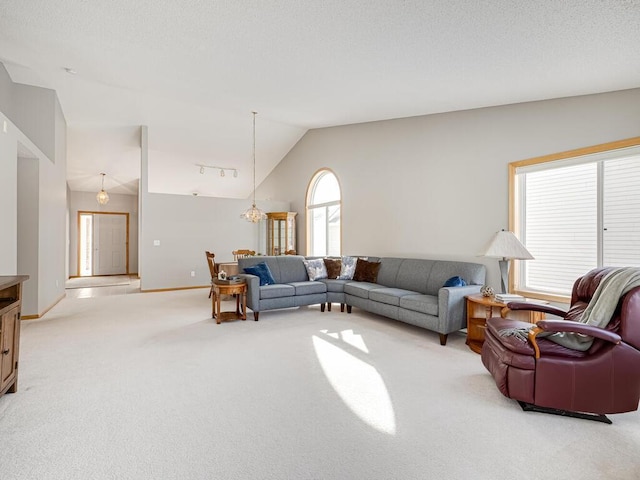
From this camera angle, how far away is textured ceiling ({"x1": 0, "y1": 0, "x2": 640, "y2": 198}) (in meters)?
2.50

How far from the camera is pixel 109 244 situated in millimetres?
10906

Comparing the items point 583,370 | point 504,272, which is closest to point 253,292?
point 504,272

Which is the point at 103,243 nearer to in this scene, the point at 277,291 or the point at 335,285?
the point at 277,291

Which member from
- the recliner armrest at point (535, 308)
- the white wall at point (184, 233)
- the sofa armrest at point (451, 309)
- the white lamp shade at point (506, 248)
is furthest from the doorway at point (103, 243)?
the recliner armrest at point (535, 308)

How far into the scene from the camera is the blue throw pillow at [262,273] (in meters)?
5.20

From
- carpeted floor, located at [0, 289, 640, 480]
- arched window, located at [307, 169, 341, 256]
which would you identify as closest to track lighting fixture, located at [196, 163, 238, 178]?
arched window, located at [307, 169, 341, 256]

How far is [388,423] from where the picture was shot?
2.18 m

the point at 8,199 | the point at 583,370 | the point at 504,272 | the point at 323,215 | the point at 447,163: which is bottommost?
the point at 583,370

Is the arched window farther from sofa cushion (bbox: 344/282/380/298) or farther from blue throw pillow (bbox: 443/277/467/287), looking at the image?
blue throw pillow (bbox: 443/277/467/287)

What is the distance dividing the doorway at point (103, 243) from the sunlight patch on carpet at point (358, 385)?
9.84 metres

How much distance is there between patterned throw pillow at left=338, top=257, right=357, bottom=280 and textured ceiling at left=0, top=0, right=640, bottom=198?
8.14 ft

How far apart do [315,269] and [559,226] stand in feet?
11.6

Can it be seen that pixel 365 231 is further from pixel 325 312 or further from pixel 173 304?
pixel 173 304

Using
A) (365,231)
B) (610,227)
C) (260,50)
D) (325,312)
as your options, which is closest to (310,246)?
(365,231)
